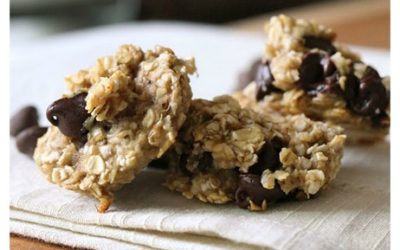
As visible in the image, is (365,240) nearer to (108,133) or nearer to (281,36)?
(108,133)

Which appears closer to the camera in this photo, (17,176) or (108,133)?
(108,133)

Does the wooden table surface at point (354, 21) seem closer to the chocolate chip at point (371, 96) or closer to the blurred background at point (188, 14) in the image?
the blurred background at point (188, 14)

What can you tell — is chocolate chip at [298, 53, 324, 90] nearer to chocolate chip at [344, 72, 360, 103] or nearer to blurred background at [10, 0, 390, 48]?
chocolate chip at [344, 72, 360, 103]

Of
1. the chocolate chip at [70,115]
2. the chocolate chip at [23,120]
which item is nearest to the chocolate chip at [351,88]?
the chocolate chip at [70,115]

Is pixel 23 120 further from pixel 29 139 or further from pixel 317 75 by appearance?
pixel 317 75

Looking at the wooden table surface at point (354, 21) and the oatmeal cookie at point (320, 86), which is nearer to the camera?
the oatmeal cookie at point (320, 86)

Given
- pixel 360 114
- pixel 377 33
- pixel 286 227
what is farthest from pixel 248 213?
pixel 377 33

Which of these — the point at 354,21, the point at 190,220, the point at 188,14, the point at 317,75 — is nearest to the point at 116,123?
the point at 190,220
